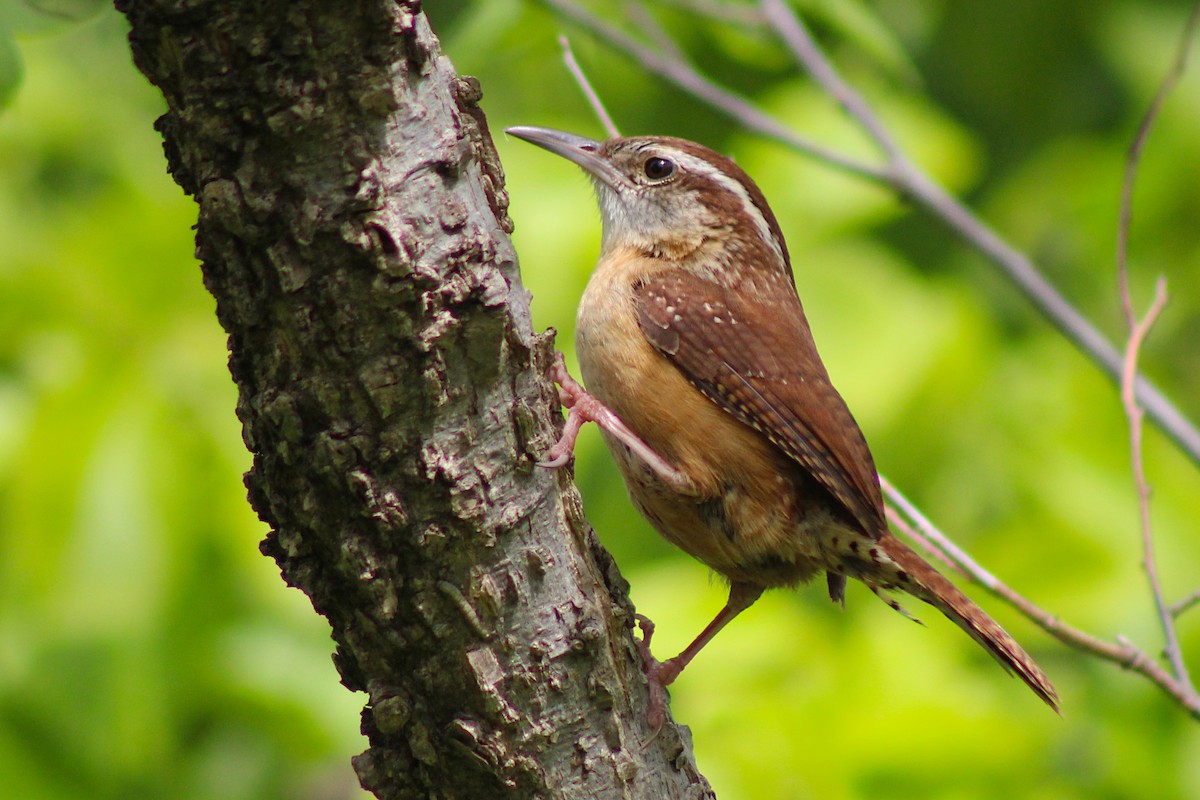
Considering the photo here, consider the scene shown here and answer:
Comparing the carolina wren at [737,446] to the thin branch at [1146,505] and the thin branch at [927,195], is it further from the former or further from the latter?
the thin branch at [927,195]

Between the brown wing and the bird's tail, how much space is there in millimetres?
121

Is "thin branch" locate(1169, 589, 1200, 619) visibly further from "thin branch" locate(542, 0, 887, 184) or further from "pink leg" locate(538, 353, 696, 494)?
"thin branch" locate(542, 0, 887, 184)

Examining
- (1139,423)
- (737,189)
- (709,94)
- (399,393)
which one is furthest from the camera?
(709,94)

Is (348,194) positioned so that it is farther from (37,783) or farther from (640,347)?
(37,783)

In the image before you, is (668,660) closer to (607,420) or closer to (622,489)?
(607,420)

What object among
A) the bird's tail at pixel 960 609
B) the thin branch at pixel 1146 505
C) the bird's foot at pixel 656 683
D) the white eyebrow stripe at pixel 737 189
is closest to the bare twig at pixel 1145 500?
the thin branch at pixel 1146 505

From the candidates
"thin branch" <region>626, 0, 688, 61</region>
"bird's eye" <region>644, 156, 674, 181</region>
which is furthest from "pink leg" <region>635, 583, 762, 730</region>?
"thin branch" <region>626, 0, 688, 61</region>

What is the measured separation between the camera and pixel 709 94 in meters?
4.53

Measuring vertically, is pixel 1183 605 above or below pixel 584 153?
below

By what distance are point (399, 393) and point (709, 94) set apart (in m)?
2.94

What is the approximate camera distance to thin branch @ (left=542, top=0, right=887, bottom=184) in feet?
14.4

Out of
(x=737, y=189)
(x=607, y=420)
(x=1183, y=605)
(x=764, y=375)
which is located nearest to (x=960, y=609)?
A: (x=1183, y=605)

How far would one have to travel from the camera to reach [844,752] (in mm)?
3752

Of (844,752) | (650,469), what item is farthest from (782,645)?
(650,469)
